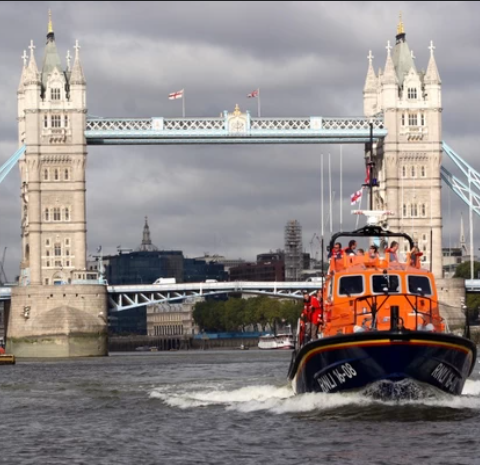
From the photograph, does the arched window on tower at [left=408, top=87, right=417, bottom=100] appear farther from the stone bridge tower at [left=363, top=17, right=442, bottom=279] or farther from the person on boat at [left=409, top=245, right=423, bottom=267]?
the person on boat at [left=409, top=245, right=423, bottom=267]

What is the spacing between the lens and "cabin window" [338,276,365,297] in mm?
35562

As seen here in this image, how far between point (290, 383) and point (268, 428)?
26.4 feet

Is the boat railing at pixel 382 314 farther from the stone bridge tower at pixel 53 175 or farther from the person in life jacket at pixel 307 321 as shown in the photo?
the stone bridge tower at pixel 53 175

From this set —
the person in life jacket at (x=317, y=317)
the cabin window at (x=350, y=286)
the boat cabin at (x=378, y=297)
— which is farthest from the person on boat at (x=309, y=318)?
the cabin window at (x=350, y=286)

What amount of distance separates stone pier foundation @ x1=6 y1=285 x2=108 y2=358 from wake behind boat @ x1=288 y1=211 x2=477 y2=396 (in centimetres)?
7037

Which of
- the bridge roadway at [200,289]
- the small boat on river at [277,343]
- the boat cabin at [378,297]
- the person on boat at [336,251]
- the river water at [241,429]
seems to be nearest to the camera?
the river water at [241,429]

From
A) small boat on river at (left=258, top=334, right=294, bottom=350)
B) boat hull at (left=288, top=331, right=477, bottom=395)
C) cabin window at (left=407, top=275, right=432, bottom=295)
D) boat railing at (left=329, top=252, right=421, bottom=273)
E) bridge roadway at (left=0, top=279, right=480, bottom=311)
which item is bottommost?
small boat on river at (left=258, top=334, right=294, bottom=350)

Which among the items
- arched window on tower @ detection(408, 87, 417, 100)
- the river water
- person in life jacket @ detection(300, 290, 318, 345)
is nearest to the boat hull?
the river water

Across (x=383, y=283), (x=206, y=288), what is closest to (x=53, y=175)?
(x=206, y=288)

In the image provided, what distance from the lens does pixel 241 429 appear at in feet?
108

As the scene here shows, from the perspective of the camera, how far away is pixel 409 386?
1347 inches

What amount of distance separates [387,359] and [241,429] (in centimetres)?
337

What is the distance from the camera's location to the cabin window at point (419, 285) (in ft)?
117

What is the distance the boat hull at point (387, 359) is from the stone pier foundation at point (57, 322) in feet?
236
